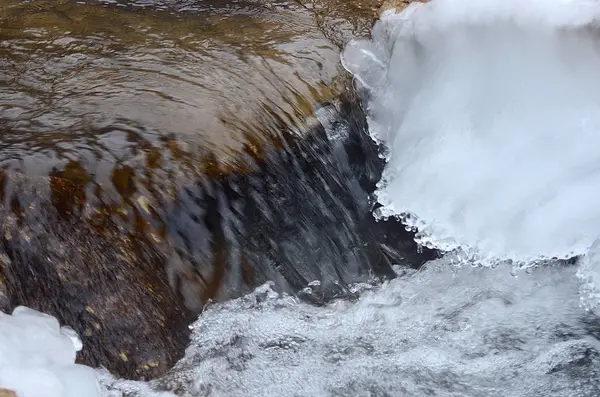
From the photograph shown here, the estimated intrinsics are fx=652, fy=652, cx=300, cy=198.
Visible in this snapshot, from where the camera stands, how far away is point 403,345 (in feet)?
12.1

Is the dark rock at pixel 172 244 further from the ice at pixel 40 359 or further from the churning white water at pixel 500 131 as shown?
the churning white water at pixel 500 131

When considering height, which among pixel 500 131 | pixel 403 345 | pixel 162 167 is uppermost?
pixel 500 131

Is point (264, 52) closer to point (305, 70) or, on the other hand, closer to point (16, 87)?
point (305, 70)

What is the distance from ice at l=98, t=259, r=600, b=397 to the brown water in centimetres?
15

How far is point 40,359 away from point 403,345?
6.28ft

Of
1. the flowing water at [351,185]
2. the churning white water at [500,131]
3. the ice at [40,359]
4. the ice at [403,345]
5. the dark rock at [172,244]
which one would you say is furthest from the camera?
the churning white water at [500,131]

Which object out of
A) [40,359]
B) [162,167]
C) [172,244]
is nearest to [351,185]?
[162,167]

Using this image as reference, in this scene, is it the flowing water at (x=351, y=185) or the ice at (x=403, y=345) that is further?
the flowing water at (x=351, y=185)

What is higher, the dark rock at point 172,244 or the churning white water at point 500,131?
the churning white water at point 500,131

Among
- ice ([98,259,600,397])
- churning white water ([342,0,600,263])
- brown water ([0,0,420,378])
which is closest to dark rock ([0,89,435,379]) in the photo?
brown water ([0,0,420,378])

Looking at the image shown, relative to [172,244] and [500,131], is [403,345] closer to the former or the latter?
[172,244]

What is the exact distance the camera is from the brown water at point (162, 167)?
10.6 feet

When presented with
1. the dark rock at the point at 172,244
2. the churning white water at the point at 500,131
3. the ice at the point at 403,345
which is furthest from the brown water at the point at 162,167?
the churning white water at the point at 500,131

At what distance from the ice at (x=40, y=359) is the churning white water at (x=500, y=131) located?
246 cm
